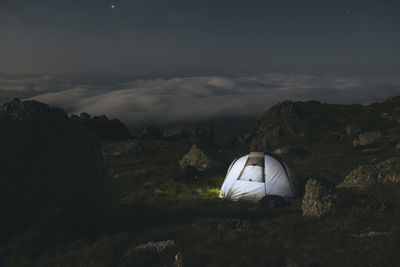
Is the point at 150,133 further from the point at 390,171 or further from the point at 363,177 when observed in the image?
the point at 390,171

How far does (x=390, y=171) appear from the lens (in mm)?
15688

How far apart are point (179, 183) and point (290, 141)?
56288 millimetres

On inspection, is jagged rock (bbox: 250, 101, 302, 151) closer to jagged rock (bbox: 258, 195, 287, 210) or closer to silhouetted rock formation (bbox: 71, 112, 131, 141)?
silhouetted rock formation (bbox: 71, 112, 131, 141)

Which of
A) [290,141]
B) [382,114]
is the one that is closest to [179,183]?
[290,141]

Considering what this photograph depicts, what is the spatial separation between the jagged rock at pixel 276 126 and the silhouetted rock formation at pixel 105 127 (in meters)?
41.6

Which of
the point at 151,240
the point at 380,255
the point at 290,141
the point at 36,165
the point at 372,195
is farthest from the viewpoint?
the point at 290,141

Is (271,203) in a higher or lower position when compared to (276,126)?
higher

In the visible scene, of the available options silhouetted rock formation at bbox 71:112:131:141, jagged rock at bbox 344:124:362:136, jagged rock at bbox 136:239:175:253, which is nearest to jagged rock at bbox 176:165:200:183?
jagged rock at bbox 136:239:175:253

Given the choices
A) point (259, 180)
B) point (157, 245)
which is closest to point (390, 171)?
point (259, 180)

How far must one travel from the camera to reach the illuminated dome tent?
19266mm

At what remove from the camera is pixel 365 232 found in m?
10.3

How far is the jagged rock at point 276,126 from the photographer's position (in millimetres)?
81812

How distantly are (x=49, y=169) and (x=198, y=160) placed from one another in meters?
22.3

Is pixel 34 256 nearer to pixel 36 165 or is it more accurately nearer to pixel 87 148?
pixel 36 165
